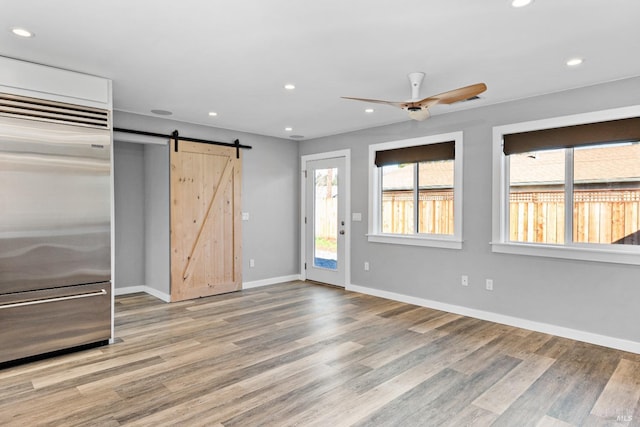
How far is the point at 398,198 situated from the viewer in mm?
5445

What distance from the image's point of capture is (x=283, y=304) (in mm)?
5055

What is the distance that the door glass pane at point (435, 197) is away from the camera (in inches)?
192

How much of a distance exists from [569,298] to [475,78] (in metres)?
2.39

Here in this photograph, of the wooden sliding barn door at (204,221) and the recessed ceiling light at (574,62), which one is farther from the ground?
the recessed ceiling light at (574,62)

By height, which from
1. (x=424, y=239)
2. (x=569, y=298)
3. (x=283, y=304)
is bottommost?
(x=283, y=304)

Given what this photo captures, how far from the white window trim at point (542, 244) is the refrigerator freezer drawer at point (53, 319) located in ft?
13.7

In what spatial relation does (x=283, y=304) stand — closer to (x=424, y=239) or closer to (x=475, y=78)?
(x=424, y=239)

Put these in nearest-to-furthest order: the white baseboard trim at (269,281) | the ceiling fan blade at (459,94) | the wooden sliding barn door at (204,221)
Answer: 1. the ceiling fan blade at (459,94)
2. the wooden sliding barn door at (204,221)
3. the white baseboard trim at (269,281)

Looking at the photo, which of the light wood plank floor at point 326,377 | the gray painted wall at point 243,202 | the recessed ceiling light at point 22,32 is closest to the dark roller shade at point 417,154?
the gray painted wall at point 243,202

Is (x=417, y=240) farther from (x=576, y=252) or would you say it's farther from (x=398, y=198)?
(x=576, y=252)

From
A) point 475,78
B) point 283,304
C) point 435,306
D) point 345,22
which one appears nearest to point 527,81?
point 475,78

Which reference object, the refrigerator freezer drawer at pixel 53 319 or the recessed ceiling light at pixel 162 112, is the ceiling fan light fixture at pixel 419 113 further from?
the refrigerator freezer drawer at pixel 53 319

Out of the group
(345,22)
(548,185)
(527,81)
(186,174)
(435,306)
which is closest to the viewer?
(345,22)

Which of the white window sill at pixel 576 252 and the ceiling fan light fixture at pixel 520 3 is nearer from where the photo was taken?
the ceiling fan light fixture at pixel 520 3
